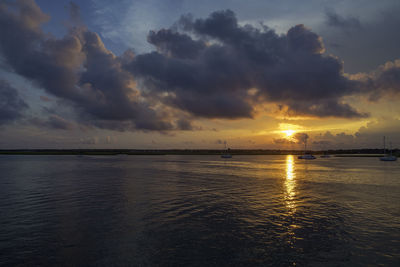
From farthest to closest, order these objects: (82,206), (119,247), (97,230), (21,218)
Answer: (82,206) → (21,218) → (97,230) → (119,247)

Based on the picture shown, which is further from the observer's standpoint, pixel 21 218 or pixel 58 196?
pixel 58 196

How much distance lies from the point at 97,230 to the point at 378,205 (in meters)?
29.5

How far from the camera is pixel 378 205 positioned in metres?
28.8

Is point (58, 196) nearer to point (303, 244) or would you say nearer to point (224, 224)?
point (224, 224)

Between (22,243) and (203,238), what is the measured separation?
38.2 feet

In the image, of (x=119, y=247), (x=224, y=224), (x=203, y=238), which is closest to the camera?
(x=119, y=247)

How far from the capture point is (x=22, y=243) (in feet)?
53.6

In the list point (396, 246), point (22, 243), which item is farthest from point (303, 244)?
point (22, 243)

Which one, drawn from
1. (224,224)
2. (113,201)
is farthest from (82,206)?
(224,224)

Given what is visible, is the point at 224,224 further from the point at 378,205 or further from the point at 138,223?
the point at 378,205

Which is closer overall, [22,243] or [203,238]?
[22,243]

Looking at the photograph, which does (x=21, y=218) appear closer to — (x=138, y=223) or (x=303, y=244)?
(x=138, y=223)

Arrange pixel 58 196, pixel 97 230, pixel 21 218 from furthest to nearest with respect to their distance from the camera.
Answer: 1. pixel 58 196
2. pixel 21 218
3. pixel 97 230

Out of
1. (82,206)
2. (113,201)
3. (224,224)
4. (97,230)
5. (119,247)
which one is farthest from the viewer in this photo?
(113,201)
